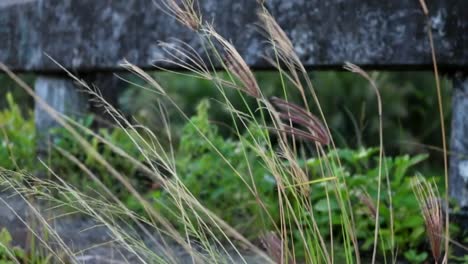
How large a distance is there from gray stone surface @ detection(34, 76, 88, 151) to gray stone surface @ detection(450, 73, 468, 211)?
155 cm

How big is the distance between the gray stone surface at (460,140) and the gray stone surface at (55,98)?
1.55 meters

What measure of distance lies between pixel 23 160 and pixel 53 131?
0.16 m

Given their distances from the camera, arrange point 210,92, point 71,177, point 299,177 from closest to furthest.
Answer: point 299,177
point 71,177
point 210,92

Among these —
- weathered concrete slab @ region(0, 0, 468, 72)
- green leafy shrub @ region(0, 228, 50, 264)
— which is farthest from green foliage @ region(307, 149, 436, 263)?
green leafy shrub @ region(0, 228, 50, 264)

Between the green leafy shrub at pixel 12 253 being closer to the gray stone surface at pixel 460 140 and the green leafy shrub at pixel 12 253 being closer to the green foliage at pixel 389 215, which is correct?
the green foliage at pixel 389 215

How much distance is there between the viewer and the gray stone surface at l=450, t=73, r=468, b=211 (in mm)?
2168

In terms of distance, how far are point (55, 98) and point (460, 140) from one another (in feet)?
5.45

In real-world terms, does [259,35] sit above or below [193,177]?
above

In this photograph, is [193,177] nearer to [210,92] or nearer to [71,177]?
[71,177]

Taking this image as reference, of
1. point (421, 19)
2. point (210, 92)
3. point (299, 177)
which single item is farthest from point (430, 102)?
point (299, 177)

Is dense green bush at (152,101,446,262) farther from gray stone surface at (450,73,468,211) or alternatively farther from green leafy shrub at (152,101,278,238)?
gray stone surface at (450,73,468,211)

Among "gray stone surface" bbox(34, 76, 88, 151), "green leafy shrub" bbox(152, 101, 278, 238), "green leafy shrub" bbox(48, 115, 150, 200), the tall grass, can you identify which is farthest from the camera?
"gray stone surface" bbox(34, 76, 88, 151)

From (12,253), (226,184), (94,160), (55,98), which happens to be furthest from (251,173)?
(55,98)

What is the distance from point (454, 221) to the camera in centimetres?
219
